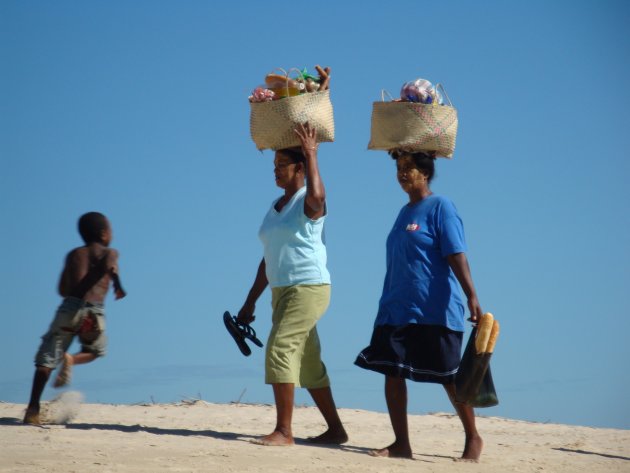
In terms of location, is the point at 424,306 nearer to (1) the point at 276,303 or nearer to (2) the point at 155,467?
(1) the point at 276,303

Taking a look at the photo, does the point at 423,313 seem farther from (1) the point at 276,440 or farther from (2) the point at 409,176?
(1) the point at 276,440

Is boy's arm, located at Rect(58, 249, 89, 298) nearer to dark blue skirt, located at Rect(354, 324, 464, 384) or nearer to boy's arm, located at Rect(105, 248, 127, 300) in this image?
boy's arm, located at Rect(105, 248, 127, 300)

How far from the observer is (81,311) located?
Answer: 27.4 ft

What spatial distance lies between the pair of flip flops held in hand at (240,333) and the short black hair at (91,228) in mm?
1425

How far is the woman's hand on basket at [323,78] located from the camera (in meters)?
7.55

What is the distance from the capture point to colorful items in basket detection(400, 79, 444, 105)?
24.5 ft

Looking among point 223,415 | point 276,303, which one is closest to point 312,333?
point 276,303

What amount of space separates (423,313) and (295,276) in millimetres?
953

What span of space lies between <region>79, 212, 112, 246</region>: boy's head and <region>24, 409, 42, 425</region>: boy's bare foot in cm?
147

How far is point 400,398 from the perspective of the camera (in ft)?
23.2

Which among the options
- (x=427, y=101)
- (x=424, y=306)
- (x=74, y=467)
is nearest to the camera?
(x=74, y=467)

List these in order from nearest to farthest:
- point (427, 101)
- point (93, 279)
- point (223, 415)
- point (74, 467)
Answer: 1. point (74, 467)
2. point (427, 101)
3. point (93, 279)
4. point (223, 415)

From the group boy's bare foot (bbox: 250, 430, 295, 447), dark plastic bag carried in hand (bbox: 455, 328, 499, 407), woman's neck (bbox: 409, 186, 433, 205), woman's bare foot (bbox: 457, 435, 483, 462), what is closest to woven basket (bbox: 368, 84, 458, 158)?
woman's neck (bbox: 409, 186, 433, 205)

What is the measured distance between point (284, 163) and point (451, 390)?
205cm
